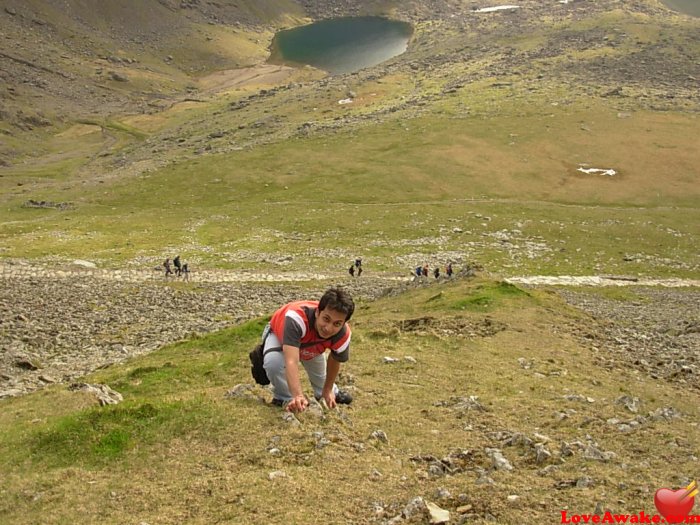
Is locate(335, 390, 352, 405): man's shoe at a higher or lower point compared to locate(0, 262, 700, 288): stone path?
higher

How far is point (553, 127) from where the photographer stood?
11656cm

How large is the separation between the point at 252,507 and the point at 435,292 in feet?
92.3

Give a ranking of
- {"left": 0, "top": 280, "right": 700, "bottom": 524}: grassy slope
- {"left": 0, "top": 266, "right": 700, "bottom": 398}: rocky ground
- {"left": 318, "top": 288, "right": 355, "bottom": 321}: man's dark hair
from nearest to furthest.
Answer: {"left": 0, "top": 280, "right": 700, "bottom": 524}: grassy slope
{"left": 318, "top": 288, "right": 355, "bottom": 321}: man's dark hair
{"left": 0, "top": 266, "right": 700, "bottom": 398}: rocky ground

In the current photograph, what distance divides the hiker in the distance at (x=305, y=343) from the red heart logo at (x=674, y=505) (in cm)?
627

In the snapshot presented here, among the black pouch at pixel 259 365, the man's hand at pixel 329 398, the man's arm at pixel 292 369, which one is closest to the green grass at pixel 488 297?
the man's hand at pixel 329 398

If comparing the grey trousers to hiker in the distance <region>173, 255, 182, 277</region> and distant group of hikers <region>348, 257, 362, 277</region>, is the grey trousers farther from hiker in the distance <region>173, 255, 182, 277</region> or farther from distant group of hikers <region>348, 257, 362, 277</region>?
hiker in the distance <region>173, 255, 182, 277</region>

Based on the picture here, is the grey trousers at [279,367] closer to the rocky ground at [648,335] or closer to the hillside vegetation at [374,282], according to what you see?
the hillside vegetation at [374,282]

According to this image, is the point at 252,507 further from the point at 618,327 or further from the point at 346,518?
the point at 618,327

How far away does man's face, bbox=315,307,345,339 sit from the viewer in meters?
12.8

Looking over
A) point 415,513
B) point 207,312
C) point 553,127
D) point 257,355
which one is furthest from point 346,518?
point 553,127

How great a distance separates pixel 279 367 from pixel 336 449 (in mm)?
2146

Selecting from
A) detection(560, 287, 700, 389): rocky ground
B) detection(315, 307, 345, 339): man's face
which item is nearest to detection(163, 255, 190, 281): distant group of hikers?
detection(560, 287, 700, 389): rocky ground

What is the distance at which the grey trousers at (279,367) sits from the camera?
13.7 metres

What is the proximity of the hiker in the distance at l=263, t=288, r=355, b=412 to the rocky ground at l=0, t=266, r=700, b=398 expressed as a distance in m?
15.9
